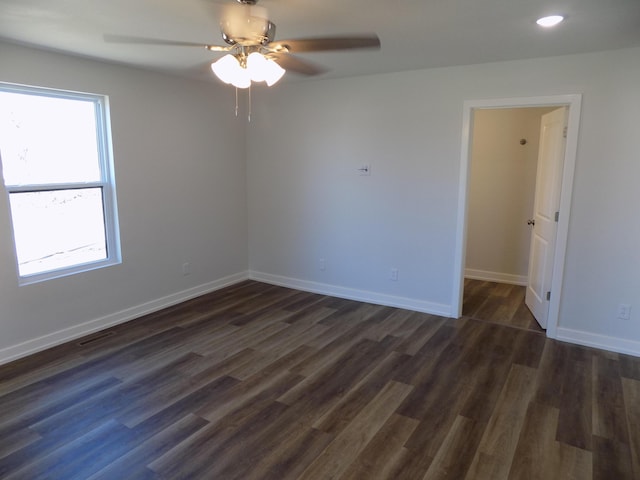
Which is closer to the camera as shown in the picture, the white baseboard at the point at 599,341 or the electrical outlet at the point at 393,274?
the white baseboard at the point at 599,341

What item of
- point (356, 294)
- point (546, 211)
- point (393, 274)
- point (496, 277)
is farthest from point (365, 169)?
point (496, 277)

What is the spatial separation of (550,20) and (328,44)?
1357 mm

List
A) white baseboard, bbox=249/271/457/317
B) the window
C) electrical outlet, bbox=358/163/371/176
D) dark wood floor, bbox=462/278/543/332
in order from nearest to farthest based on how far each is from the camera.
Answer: the window → dark wood floor, bbox=462/278/543/332 → white baseboard, bbox=249/271/457/317 → electrical outlet, bbox=358/163/371/176

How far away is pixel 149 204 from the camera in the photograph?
4.26 m

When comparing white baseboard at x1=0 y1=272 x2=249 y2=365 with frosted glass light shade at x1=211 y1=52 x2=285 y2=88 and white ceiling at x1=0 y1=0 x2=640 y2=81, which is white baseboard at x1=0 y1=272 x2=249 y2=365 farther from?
frosted glass light shade at x1=211 y1=52 x2=285 y2=88

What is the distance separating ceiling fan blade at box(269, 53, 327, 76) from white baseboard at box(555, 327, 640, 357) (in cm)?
328

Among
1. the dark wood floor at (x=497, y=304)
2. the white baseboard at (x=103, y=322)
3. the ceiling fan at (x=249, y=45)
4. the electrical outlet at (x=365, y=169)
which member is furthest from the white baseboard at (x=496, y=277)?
the ceiling fan at (x=249, y=45)

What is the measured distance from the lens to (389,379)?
3098mm

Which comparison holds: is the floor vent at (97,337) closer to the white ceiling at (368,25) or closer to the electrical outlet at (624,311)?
the white ceiling at (368,25)

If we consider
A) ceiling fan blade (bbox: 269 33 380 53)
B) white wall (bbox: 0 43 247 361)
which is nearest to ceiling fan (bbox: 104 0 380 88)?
ceiling fan blade (bbox: 269 33 380 53)

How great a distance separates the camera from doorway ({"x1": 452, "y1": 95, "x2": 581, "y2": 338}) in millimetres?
3488

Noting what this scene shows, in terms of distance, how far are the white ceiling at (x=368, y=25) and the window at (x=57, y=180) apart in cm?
51

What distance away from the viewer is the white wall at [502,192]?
5.27m

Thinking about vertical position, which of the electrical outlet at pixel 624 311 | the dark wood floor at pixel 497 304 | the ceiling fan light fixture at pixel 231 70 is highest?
the ceiling fan light fixture at pixel 231 70
